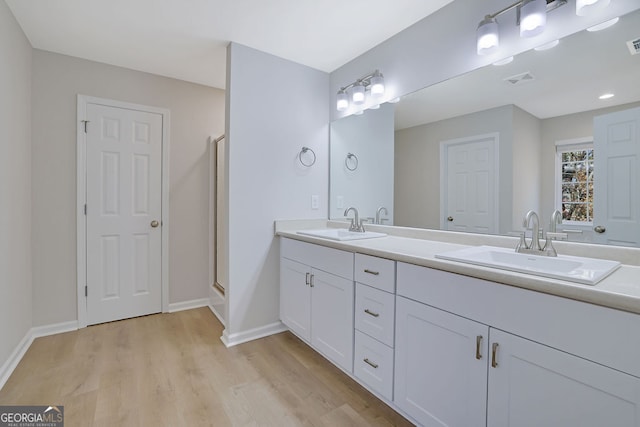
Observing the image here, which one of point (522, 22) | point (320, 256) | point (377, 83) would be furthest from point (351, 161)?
point (522, 22)

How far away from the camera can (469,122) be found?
5.84ft

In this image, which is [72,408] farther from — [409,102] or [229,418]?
[409,102]

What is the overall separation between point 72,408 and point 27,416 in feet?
0.67

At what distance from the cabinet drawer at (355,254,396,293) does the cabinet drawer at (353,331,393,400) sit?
0.99ft

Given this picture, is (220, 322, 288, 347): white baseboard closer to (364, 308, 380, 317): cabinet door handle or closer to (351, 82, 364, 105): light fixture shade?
(364, 308, 380, 317): cabinet door handle

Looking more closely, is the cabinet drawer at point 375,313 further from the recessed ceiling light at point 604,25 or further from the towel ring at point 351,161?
the recessed ceiling light at point 604,25

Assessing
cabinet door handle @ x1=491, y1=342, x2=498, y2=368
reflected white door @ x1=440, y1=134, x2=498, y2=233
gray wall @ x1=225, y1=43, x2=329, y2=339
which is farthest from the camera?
gray wall @ x1=225, y1=43, x2=329, y2=339

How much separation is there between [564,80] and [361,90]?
1.31m

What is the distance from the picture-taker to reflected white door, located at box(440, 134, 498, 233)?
1.68 meters

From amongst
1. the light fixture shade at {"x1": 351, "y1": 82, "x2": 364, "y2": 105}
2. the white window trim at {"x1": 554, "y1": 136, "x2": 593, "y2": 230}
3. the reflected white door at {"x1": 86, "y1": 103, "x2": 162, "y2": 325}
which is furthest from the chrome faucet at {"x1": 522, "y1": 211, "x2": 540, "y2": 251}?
the reflected white door at {"x1": 86, "y1": 103, "x2": 162, "y2": 325}

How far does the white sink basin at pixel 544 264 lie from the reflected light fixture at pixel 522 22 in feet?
3.47

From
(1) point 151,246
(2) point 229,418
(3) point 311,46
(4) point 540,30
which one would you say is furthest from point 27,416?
(4) point 540,30

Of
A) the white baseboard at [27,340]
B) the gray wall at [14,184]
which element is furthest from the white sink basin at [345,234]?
the white baseboard at [27,340]

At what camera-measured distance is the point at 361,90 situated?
7.74ft
